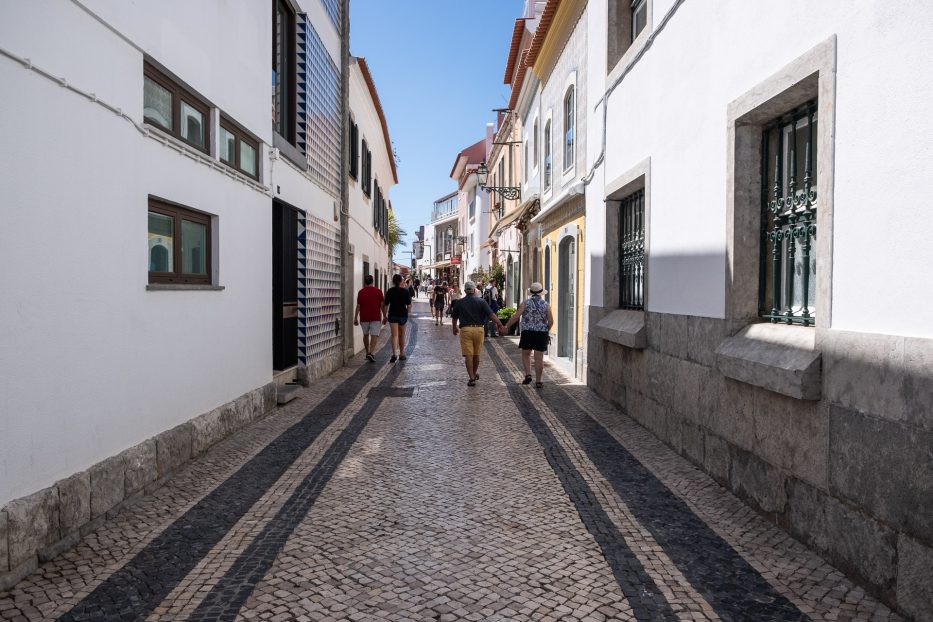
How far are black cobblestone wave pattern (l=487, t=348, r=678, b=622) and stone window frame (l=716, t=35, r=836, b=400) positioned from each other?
128 cm

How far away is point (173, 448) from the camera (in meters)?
5.37

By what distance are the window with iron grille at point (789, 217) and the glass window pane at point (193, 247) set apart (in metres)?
4.54

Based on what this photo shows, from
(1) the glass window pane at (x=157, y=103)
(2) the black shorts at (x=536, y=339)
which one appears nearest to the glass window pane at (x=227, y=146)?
(1) the glass window pane at (x=157, y=103)

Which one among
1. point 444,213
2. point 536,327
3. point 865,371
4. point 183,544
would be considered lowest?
point 183,544

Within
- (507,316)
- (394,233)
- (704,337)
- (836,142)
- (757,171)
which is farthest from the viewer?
(394,233)

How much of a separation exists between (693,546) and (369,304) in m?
9.71

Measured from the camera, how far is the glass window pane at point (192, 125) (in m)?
5.81

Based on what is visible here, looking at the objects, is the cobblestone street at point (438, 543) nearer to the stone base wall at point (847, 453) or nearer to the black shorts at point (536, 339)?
the stone base wall at point (847, 453)

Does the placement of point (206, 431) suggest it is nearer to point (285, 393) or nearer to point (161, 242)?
point (161, 242)

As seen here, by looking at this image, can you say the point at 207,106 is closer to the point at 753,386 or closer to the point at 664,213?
the point at 664,213

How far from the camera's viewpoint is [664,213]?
22.7 ft

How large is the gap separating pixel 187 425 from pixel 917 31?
5382 mm

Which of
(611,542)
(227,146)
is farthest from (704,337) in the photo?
(227,146)

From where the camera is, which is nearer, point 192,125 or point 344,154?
point 192,125
